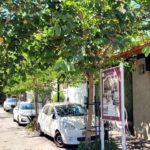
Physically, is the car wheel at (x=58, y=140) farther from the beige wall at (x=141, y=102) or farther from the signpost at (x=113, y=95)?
the signpost at (x=113, y=95)

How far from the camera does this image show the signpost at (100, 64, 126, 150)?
8.47 m

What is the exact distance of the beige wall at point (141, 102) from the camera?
46.9 ft

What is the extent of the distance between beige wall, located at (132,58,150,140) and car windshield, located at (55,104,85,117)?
2302mm

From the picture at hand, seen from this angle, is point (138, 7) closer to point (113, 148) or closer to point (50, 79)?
point (113, 148)

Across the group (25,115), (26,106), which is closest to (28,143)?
(25,115)

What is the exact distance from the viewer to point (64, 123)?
1358 cm

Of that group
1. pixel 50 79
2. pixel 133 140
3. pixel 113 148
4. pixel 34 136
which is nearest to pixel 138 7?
pixel 113 148

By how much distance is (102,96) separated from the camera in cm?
962

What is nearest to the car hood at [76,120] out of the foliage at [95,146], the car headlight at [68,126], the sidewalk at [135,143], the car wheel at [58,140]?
the car headlight at [68,126]

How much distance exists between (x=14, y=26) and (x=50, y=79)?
13.0m

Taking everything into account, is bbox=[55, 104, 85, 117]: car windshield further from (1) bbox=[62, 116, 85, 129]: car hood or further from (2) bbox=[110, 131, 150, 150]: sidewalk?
(2) bbox=[110, 131, 150, 150]: sidewalk

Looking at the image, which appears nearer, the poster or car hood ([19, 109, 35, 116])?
the poster

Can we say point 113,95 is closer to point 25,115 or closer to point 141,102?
point 141,102

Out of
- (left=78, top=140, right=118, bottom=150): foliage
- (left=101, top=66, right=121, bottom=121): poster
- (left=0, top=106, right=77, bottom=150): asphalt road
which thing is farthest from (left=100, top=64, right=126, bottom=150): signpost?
(left=0, top=106, right=77, bottom=150): asphalt road
